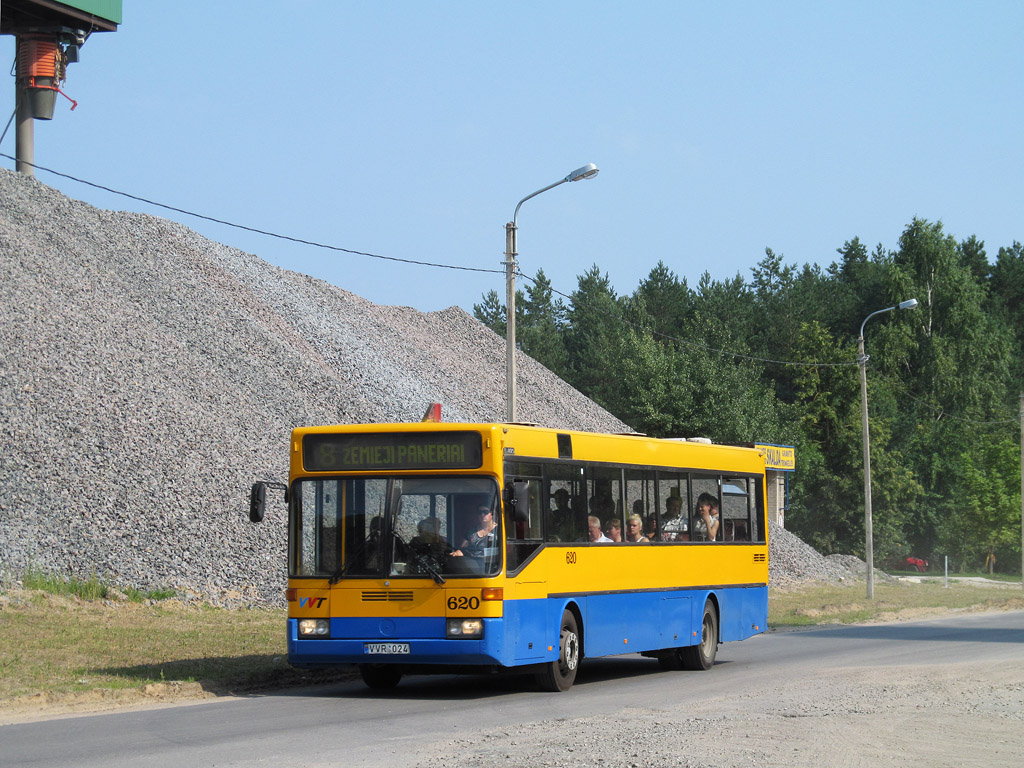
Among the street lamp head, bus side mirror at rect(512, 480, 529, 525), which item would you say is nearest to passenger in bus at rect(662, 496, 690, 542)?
bus side mirror at rect(512, 480, 529, 525)

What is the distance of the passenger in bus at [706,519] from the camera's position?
59.9 feet

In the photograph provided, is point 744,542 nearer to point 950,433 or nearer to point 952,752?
point 952,752

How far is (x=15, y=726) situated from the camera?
11391 millimetres

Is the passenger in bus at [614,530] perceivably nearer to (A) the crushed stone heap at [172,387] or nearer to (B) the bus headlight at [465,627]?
(B) the bus headlight at [465,627]

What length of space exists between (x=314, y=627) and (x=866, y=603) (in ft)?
82.1

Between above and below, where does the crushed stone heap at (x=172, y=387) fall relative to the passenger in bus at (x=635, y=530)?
above

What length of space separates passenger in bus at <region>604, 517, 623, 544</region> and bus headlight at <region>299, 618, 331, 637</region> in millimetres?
3724

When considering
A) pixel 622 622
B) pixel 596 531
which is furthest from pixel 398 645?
pixel 622 622

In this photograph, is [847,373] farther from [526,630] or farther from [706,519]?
[526,630]

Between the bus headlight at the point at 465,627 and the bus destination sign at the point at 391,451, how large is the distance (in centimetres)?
156

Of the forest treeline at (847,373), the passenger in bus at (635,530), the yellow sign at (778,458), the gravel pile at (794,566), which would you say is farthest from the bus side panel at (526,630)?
the forest treeline at (847,373)

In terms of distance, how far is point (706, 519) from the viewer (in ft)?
60.8

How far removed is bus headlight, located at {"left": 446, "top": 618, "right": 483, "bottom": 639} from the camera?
44.3 feet

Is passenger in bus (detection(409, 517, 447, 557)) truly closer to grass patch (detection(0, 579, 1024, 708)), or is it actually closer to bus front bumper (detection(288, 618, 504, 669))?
bus front bumper (detection(288, 618, 504, 669))
